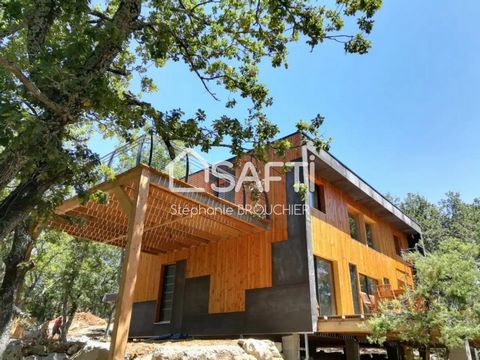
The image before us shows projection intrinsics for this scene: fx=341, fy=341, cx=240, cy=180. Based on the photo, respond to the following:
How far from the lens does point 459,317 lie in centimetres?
575

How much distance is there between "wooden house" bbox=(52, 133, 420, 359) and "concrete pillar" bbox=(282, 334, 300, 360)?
0.15m

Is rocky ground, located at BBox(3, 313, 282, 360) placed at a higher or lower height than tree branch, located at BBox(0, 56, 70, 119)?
lower

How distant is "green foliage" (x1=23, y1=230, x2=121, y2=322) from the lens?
12865mm

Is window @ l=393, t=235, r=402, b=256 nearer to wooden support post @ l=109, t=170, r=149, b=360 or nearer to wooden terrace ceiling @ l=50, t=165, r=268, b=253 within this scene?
wooden terrace ceiling @ l=50, t=165, r=268, b=253

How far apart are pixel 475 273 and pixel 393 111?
36.5ft

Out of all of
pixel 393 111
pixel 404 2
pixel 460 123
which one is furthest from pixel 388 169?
pixel 404 2

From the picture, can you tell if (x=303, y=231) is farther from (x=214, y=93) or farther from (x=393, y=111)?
(x=393, y=111)

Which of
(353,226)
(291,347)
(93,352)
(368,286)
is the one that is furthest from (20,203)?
(353,226)

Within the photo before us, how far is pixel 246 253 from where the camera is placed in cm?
972

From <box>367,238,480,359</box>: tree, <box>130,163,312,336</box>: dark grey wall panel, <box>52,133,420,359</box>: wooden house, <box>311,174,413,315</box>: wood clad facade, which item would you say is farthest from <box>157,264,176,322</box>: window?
<box>367,238,480,359</box>: tree

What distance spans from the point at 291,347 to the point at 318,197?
14.6 ft

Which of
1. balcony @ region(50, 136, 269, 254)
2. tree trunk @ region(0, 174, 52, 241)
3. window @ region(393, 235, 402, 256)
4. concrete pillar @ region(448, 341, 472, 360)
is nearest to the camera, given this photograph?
tree trunk @ region(0, 174, 52, 241)

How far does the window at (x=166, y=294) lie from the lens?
36.7ft

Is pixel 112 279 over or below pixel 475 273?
over
